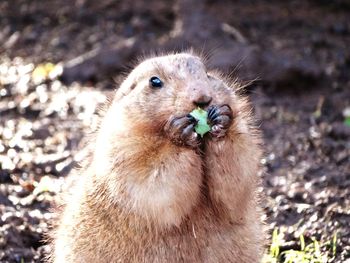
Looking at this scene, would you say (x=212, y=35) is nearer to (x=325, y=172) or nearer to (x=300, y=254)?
(x=325, y=172)

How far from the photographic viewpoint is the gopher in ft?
16.0

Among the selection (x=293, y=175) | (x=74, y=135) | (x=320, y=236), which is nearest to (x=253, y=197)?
(x=320, y=236)

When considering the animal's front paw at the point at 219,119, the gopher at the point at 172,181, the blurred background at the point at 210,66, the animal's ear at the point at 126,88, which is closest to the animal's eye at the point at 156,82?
the gopher at the point at 172,181

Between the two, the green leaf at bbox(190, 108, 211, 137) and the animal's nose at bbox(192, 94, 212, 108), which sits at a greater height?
the animal's nose at bbox(192, 94, 212, 108)

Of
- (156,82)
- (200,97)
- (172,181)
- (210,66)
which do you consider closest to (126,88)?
(156,82)

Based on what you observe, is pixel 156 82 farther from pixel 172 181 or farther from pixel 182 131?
pixel 172 181

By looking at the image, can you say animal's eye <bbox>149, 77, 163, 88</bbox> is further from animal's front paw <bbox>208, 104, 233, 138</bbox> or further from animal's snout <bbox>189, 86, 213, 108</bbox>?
animal's front paw <bbox>208, 104, 233, 138</bbox>

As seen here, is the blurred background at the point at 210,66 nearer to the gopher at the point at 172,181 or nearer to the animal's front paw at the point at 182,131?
the gopher at the point at 172,181

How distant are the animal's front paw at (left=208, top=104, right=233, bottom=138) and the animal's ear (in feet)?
1.92

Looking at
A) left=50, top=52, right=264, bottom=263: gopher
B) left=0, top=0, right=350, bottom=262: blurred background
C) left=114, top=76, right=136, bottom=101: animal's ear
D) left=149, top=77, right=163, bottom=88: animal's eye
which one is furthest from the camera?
left=0, top=0, right=350, bottom=262: blurred background

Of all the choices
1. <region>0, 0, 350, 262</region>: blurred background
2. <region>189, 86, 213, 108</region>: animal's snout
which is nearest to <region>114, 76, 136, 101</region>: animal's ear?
<region>189, 86, 213, 108</region>: animal's snout

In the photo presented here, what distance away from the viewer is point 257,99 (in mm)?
9273

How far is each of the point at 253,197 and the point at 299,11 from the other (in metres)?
6.65

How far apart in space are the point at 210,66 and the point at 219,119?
412cm
